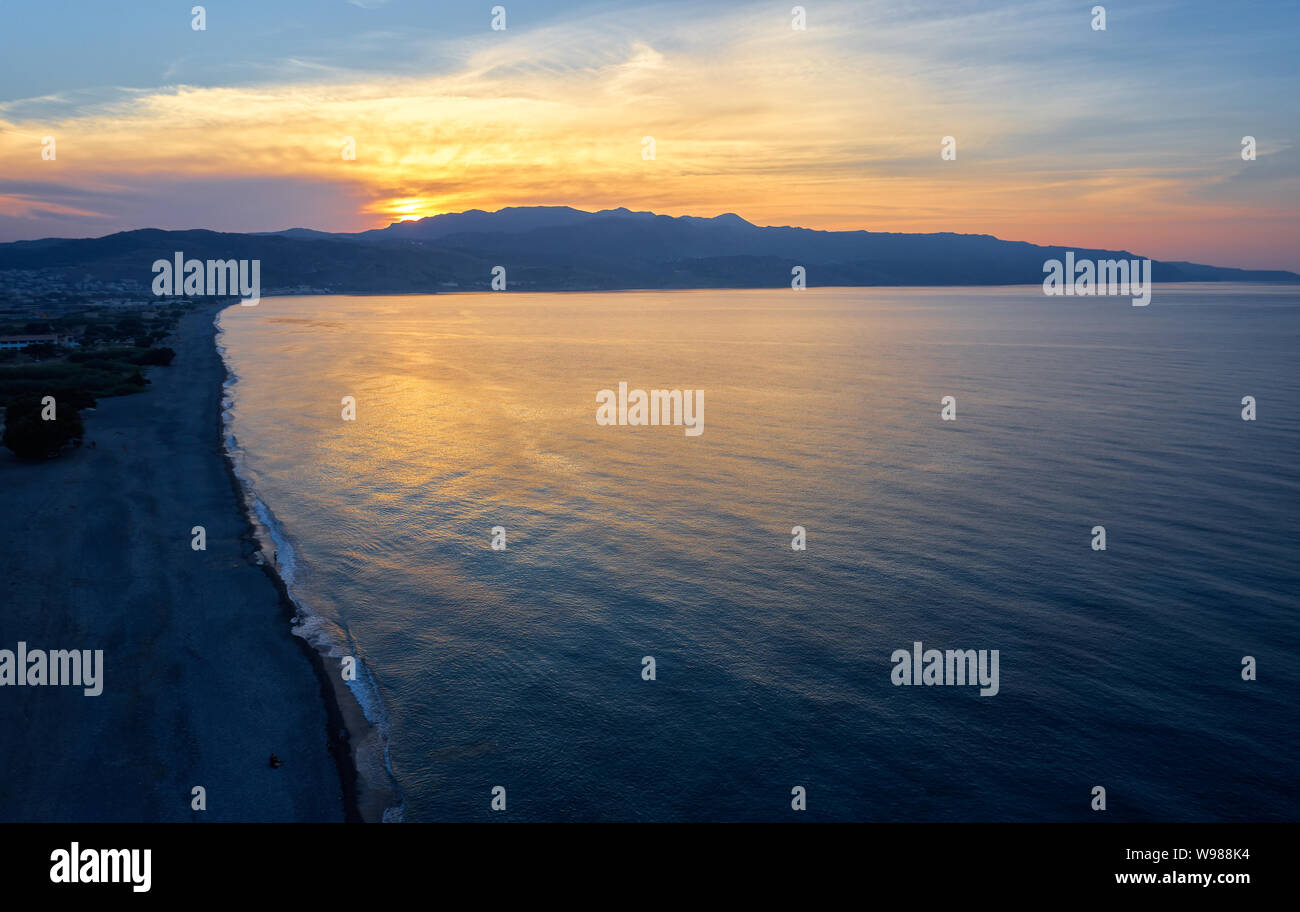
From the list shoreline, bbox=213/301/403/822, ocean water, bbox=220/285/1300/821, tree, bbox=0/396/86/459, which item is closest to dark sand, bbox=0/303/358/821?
shoreline, bbox=213/301/403/822

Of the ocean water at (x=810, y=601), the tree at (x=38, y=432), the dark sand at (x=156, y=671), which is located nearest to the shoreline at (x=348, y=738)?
the dark sand at (x=156, y=671)

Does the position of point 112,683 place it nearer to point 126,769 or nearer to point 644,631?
point 126,769

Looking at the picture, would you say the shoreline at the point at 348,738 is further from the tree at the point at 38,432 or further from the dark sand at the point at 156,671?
the tree at the point at 38,432

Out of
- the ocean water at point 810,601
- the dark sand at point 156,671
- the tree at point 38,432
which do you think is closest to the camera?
the dark sand at point 156,671

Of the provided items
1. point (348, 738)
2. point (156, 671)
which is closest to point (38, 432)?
point (156, 671)

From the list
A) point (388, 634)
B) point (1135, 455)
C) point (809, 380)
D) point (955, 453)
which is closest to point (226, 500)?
point (388, 634)
